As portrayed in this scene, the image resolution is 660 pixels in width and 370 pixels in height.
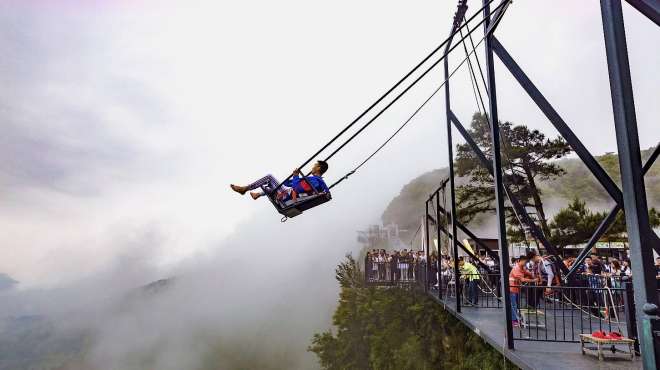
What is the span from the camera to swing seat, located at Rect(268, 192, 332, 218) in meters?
7.09

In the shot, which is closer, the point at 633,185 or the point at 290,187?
the point at 633,185

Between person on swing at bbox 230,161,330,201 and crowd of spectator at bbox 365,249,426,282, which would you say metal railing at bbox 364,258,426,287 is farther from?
person on swing at bbox 230,161,330,201

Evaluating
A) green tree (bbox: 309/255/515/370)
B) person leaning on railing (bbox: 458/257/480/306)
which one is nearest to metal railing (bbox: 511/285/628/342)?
person leaning on railing (bbox: 458/257/480/306)

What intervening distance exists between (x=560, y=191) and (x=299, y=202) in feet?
277

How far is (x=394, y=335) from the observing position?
1822 cm

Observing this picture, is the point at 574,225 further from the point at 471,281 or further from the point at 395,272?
the point at 471,281

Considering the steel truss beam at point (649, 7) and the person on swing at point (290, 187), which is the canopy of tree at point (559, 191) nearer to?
the person on swing at point (290, 187)

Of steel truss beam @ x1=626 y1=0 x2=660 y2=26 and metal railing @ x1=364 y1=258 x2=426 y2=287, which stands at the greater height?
steel truss beam @ x1=626 y1=0 x2=660 y2=26

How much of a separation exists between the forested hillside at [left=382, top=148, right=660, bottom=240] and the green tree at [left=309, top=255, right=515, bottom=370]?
114 ft

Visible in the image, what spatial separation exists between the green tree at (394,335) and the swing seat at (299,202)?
23.4ft

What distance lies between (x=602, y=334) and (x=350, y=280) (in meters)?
15.8

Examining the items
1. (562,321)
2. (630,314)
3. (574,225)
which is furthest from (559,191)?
(630,314)

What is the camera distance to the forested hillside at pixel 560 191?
2189 inches

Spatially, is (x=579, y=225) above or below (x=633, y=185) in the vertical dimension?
above
